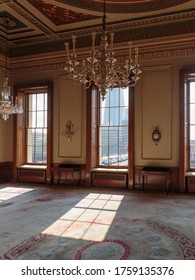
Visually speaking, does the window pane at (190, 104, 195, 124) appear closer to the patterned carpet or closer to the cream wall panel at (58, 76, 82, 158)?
the patterned carpet

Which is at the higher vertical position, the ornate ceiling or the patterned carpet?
the ornate ceiling

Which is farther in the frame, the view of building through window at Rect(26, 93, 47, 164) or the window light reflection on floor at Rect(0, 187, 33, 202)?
the view of building through window at Rect(26, 93, 47, 164)

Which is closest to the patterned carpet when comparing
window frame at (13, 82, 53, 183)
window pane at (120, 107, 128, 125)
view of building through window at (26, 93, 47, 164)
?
window frame at (13, 82, 53, 183)

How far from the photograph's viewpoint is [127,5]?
511 cm

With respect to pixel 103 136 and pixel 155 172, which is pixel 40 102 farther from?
pixel 155 172

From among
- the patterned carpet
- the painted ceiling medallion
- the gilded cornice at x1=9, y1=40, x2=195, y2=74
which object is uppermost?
the painted ceiling medallion

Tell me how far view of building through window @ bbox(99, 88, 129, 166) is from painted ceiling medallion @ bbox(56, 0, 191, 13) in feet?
6.43

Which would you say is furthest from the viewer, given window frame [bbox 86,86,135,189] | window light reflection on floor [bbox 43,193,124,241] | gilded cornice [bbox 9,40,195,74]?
window frame [bbox 86,86,135,189]

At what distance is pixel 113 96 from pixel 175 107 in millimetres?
1690

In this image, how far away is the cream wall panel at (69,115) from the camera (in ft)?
22.5

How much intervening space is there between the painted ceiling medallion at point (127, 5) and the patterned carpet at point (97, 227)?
157 inches

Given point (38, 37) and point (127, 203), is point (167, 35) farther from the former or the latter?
point (127, 203)

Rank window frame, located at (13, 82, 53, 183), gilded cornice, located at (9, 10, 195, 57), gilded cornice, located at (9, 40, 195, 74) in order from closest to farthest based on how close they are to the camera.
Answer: gilded cornice, located at (9, 10, 195, 57) → gilded cornice, located at (9, 40, 195, 74) → window frame, located at (13, 82, 53, 183)

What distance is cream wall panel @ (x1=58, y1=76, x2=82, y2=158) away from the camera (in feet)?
22.5
